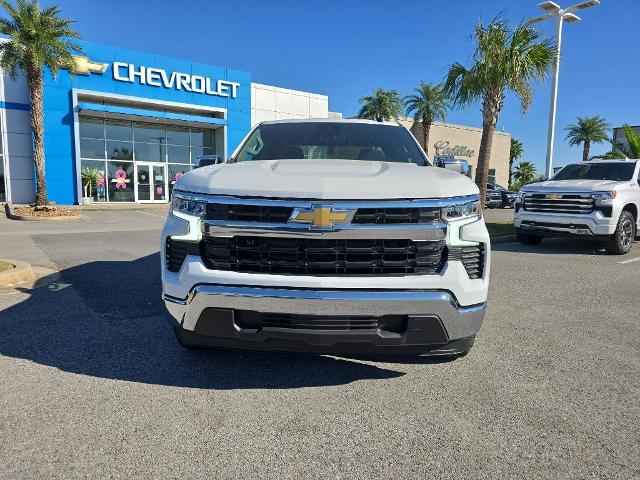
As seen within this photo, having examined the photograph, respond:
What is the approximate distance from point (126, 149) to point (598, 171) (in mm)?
22554

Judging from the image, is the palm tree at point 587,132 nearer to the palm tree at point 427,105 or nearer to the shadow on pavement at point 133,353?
the palm tree at point 427,105

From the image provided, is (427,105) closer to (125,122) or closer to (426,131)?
(426,131)

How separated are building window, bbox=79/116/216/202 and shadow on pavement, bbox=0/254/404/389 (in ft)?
68.5

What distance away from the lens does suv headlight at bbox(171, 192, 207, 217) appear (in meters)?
2.69

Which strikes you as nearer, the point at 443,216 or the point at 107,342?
the point at 443,216

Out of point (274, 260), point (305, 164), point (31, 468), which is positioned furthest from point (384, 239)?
point (31, 468)

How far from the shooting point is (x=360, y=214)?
8.35ft

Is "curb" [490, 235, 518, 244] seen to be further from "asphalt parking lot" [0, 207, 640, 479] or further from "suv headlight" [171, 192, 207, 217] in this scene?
"suv headlight" [171, 192, 207, 217]

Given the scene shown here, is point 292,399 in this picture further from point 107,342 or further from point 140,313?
point 140,313

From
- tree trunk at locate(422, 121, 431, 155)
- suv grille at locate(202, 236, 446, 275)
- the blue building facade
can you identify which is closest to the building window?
the blue building facade

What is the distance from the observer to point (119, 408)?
2.67 metres

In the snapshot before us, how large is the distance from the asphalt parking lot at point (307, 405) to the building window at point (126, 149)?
21.3 metres

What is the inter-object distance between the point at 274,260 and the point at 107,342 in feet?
6.46

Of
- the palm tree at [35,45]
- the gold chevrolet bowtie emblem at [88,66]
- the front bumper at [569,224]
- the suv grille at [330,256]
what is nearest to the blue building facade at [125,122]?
the gold chevrolet bowtie emblem at [88,66]
